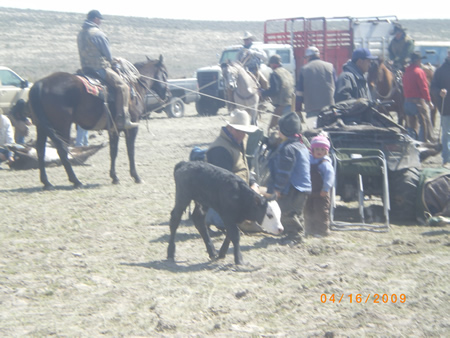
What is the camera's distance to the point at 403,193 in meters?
8.30

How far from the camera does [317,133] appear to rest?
27.3ft

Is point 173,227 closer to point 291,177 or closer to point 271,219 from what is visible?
point 271,219

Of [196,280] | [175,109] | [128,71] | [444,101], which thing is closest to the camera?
[196,280]

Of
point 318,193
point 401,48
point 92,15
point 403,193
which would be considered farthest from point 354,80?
point 401,48

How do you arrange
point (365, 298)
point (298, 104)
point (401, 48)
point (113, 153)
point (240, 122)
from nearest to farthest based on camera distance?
1. point (365, 298)
2. point (240, 122)
3. point (113, 153)
4. point (298, 104)
5. point (401, 48)

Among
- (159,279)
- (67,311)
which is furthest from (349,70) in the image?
(67,311)

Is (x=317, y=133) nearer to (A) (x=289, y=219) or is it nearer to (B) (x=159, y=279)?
(A) (x=289, y=219)

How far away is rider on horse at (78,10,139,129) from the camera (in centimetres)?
1098

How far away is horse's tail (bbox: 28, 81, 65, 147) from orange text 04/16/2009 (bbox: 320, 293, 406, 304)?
20.7ft

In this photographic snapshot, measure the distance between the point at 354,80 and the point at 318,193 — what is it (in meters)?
3.29

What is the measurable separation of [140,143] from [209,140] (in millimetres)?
1741

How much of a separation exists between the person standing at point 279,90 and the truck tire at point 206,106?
31.8ft

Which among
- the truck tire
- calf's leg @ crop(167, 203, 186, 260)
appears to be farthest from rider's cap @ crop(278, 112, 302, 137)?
the truck tire

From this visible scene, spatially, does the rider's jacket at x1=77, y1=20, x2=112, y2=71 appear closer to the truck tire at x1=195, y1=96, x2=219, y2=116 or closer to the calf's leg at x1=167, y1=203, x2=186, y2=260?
the calf's leg at x1=167, y1=203, x2=186, y2=260
